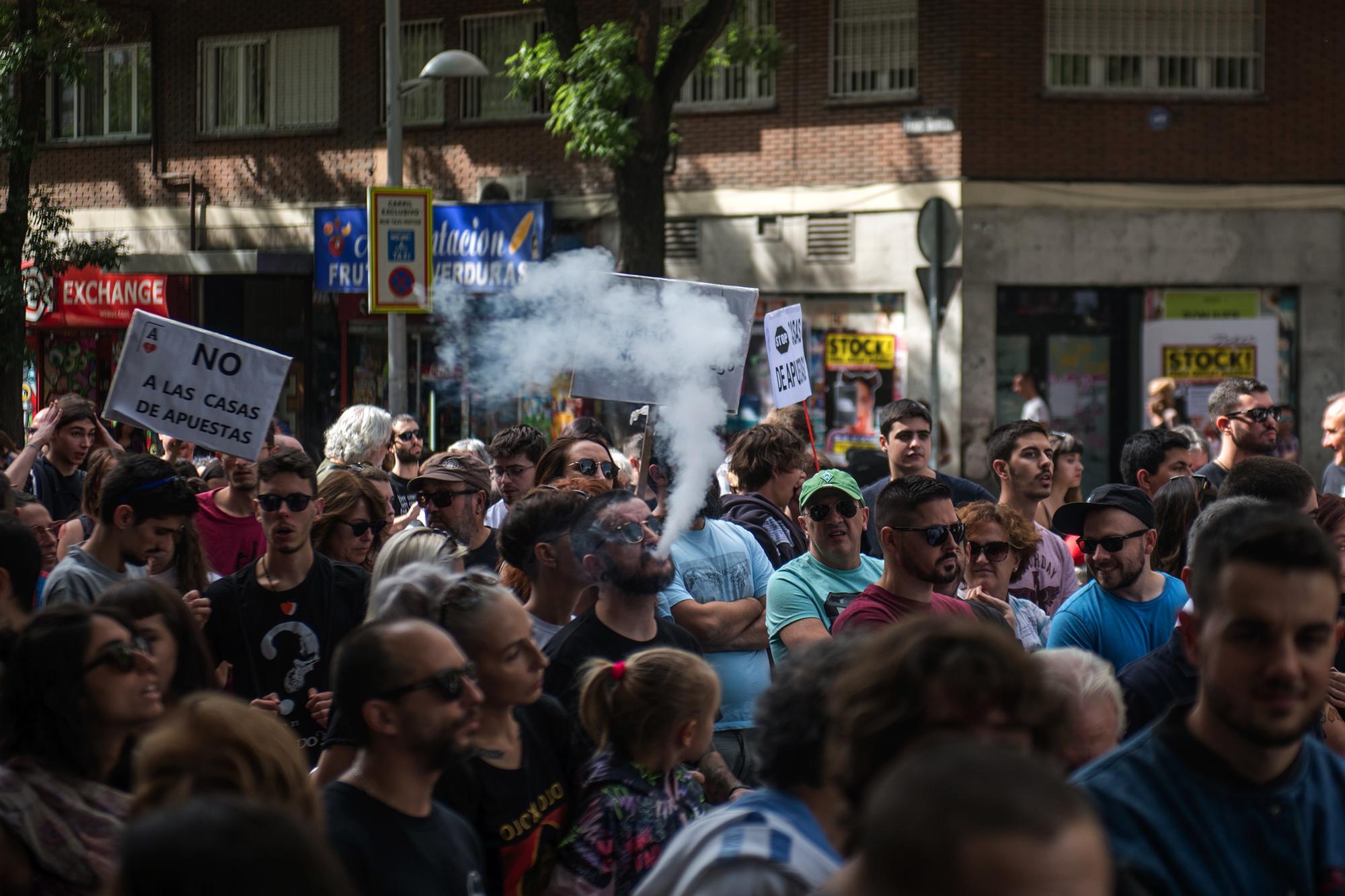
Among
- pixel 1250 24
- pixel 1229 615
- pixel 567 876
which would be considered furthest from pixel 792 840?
pixel 1250 24

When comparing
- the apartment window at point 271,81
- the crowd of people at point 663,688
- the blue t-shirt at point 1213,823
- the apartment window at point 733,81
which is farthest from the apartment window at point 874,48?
the blue t-shirt at point 1213,823

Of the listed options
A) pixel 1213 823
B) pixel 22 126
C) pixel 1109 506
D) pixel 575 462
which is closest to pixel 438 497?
pixel 575 462

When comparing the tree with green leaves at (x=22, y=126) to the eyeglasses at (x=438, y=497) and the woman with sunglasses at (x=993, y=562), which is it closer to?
the eyeglasses at (x=438, y=497)

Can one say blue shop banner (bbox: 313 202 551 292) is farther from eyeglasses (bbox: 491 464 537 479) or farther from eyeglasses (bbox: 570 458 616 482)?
eyeglasses (bbox: 570 458 616 482)

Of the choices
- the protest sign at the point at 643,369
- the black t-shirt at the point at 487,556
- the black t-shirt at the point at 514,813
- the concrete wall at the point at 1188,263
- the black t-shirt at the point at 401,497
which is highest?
the concrete wall at the point at 1188,263

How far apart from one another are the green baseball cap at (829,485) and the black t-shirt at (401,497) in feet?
11.5

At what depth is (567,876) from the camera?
3688 mm

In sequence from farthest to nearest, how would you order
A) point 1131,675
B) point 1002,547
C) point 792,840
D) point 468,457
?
point 468,457
point 1002,547
point 1131,675
point 792,840

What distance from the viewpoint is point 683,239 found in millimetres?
19156

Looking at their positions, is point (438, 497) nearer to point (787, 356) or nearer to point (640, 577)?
point (640, 577)

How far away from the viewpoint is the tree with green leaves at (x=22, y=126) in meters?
15.5

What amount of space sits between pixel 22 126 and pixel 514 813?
47.7 ft

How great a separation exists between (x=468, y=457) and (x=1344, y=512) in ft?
11.6

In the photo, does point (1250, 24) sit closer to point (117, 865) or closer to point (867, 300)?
point (867, 300)
